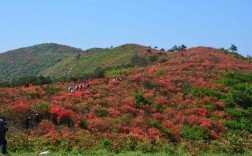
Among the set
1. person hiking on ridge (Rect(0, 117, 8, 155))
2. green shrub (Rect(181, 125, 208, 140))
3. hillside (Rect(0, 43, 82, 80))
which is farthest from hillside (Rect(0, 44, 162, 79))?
person hiking on ridge (Rect(0, 117, 8, 155))

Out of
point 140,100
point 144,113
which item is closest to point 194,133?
point 144,113

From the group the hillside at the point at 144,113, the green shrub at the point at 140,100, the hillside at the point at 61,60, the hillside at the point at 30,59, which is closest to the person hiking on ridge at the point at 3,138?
the hillside at the point at 144,113

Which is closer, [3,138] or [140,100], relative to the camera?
[3,138]

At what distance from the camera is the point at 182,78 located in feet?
122

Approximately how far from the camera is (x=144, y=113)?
27.8m

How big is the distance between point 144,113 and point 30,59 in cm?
9571

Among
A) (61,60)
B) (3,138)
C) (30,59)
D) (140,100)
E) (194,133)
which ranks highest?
(30,59)

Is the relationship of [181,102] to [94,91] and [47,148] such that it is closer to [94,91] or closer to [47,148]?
[94,91]

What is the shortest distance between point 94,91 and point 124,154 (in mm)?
17805

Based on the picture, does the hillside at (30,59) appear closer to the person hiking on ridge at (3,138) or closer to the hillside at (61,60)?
the hillside at (61,60)

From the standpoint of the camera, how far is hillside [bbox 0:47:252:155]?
1719cm

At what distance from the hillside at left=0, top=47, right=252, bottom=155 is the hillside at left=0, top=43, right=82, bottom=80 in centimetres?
5696

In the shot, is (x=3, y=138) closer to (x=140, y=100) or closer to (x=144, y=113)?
(x=144, y=113)

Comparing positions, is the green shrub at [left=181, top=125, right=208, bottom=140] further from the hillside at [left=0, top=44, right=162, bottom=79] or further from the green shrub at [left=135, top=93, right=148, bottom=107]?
the hillside at [left=0, top=44, right=162, bottom=79]
